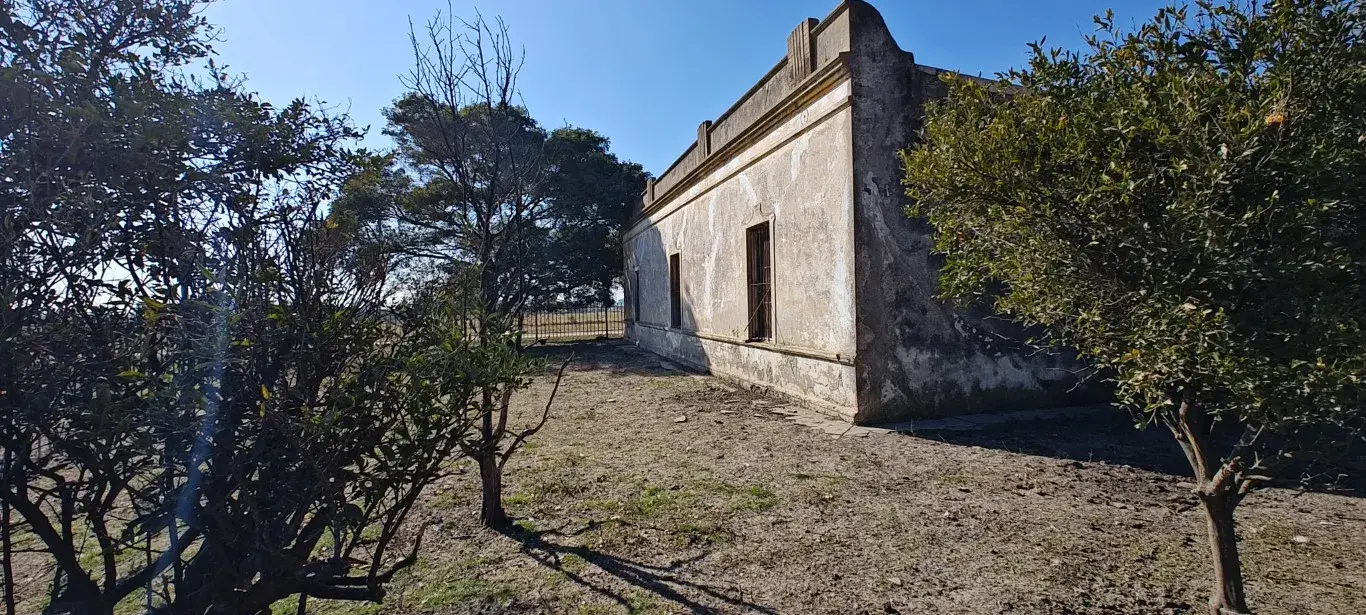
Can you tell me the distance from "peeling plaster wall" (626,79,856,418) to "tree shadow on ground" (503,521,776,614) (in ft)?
11.4

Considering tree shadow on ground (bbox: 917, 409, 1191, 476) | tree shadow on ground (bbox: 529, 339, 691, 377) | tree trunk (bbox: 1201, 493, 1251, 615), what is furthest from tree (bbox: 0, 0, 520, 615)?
tree shadow on ground (bbox: 529, 339, 691, 377)

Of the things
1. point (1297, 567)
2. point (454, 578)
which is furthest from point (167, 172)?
point (1297, 567)

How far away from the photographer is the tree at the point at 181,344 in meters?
1.26

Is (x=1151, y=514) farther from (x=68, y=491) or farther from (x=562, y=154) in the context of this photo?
(x=562, y=154)

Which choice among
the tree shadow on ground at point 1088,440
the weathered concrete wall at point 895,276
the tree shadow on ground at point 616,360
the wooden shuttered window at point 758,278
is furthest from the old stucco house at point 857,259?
the tree shadow on ground at point 616,360

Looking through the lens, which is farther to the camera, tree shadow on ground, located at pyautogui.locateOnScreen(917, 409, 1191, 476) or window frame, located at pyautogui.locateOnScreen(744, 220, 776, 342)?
window frame, located at pyautogui.locateOnScreen(744, 220, 776, 342)

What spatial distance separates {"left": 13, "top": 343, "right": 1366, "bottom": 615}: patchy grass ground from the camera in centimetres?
251

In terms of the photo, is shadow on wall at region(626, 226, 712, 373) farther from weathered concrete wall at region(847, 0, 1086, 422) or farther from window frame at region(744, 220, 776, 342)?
weathered concrete wall at region(847, 0, 1086, 422)

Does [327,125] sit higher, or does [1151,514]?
[327,125]

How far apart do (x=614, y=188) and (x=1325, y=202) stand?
1663 cm

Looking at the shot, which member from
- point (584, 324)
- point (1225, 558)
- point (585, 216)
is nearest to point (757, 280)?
point (1225, 558)

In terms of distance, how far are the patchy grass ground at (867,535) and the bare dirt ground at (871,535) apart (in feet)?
0.04

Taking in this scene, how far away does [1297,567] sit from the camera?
Result: 2658mm

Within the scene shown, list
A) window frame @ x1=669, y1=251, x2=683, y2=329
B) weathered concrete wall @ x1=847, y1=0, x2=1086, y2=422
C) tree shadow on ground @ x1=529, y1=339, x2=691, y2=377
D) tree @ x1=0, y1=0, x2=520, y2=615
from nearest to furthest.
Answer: tree @ x1=0, y1=0, x2=520, y2=615 < weathered concrete wall @ x1=847, y1=0, x2=1086, y2=422 < tree shadow on ground @ x1=529, y1=339, x2=691, y2=377 < window frame @ x1=669, y1=251, x2=683, y2=329
